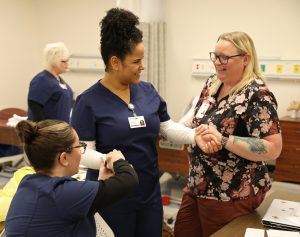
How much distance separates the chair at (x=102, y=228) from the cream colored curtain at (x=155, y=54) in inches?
118

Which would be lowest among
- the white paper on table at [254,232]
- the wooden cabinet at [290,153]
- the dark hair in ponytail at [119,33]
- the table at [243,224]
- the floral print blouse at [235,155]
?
the wooden cabinet at [290,153]

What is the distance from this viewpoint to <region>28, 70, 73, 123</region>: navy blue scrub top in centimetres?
360

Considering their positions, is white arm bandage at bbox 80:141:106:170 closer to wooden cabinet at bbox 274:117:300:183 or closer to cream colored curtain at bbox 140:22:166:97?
wooden cabinet at bbox 274:117:300:183

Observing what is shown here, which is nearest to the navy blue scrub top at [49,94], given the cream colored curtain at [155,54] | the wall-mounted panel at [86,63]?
the cream colored curtain at [155,54]

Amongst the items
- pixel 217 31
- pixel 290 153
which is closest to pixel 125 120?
pixel 290 153

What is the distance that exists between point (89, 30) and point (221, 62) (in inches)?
153

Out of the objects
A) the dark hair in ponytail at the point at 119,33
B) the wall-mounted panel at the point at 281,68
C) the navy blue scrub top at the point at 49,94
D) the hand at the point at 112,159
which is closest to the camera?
the hand at the point at 112,159

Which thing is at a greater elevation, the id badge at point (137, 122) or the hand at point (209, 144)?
the id badge at point (137, 122)

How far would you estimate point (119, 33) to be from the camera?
5.73 feet

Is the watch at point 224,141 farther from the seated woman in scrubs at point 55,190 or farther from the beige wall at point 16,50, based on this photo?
the beige wall at point 16,50

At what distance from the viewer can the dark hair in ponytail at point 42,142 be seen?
51.9 inches

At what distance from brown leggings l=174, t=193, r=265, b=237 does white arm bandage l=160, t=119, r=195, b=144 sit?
1.02 ft

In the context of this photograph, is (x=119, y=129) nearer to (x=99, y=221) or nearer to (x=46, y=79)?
(x=99, y=221)

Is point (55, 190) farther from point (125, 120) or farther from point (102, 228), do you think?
point (125, 120)
